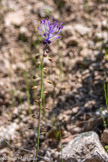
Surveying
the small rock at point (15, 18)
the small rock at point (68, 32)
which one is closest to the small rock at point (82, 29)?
the small rock at point (68, 32)

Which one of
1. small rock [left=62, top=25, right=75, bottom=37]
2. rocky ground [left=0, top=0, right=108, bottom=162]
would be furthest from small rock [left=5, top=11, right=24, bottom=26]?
small rock [left=62, top=25, right=75, bottom=37]

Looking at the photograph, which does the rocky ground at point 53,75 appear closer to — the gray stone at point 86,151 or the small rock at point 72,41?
the small rock at point 72,41

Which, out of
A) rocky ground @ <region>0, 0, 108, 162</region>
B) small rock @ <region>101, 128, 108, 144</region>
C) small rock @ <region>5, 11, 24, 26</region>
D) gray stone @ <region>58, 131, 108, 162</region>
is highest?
small rock @ <region>5, 11, 24, 26</region>

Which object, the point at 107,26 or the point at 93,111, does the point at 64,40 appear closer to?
the point at 107,26

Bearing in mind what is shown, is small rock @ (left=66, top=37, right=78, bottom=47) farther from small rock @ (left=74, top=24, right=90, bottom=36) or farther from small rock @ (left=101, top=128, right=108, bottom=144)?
small rock @ (left=101, top=128, right=108, bottom=144)

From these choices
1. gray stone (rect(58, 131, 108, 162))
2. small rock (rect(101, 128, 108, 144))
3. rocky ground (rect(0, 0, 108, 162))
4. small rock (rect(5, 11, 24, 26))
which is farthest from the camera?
small rock (rect(5, 11, 24, 26))

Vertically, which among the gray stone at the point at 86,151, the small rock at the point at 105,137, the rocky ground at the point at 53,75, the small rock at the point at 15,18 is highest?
the small rock at the point at 15,18
